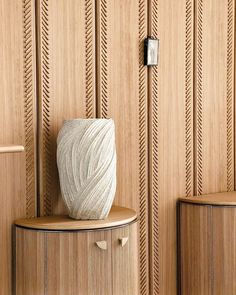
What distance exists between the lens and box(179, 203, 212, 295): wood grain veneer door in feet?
12.7

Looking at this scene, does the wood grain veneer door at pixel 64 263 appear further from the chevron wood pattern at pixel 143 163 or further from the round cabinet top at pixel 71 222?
the chevron wood pattern at pixel 143 163

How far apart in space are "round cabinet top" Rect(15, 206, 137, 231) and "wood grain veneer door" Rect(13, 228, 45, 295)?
4 cm

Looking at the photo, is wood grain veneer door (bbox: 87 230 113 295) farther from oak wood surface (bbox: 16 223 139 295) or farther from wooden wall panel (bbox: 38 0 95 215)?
wooden wall panel (bbox: 38 0 95 215)

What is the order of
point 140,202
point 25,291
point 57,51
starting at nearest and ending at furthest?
1. point 25,291
2. point 57,51
3. point 140,202

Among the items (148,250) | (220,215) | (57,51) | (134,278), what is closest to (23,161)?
(57,51)

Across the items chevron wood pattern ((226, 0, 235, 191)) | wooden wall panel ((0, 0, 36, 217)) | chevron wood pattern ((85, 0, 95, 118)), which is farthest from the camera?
chevron wood pattern ((226, 0, 235, 191))

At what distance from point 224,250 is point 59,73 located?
1599mm

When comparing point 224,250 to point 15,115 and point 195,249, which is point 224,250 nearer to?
point 195,249

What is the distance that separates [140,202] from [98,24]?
117 cm

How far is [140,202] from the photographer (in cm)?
378

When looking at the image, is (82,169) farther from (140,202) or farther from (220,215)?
(220,215)

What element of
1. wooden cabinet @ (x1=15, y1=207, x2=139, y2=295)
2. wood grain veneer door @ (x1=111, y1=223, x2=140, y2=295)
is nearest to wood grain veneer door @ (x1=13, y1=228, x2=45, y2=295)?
wooden cabinet @ (x1=15, y1=207, x2=139, y2=295)

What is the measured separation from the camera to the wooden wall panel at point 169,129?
3.85 m

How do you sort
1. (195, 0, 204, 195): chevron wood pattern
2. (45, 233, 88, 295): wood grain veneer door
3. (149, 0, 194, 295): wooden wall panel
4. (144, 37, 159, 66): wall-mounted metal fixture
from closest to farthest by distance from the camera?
(45, 233, 88, 295): wood grain veneer door → (144, 37, 159, 66): wall-mounted metal fixture → (149, 0, 194, 295): wooden wall panel → (195, 0, 204, 195): chevron wood pattern
